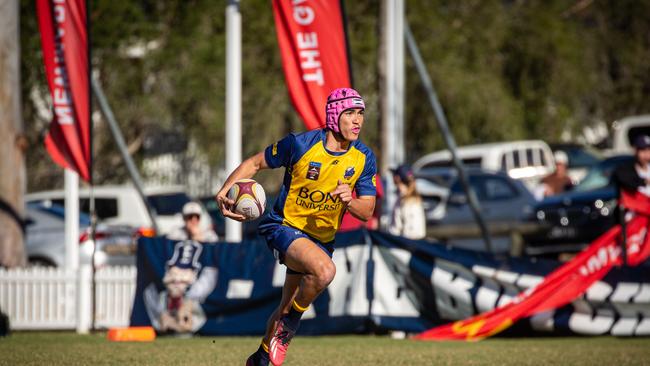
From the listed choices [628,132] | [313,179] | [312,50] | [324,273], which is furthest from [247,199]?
[628,132]

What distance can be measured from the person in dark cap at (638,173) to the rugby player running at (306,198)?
5.69 meters

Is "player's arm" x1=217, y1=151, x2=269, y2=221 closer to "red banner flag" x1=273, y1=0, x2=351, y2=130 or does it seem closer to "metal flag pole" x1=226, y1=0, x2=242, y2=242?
"red banner flag" x1=273, y1=0, x2=351, y2=130

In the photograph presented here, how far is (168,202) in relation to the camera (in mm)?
20953

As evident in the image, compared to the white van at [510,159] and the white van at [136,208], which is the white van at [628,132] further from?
the white van at [136,208]

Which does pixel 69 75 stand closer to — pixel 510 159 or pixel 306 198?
pixel 306 198

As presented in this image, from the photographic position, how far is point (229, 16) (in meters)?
15.4

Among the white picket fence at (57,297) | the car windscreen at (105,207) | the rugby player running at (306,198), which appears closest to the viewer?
the rugby player running at (306,198)

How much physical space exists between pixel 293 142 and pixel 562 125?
2810 cm

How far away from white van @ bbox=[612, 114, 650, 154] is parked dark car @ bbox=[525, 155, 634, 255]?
852cm

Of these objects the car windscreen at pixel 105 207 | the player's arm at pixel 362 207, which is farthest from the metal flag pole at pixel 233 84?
the player's arm at pixel 362 207

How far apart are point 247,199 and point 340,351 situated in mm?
3523

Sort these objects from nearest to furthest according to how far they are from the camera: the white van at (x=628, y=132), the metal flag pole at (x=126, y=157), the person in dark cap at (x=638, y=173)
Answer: the person in dark cap at (x=638, y=173) → the metal flag pole at (x=126, y=157) → the white van at (x=628, y=132)

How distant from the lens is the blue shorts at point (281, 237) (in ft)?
28.5

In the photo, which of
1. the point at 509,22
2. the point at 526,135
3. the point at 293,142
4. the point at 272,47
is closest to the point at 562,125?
the point at 526,135
